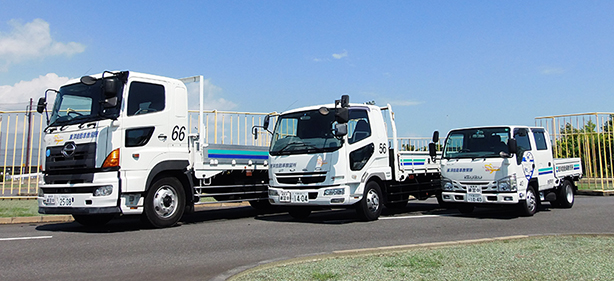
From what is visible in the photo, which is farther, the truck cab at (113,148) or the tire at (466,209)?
the tire at (466,209)

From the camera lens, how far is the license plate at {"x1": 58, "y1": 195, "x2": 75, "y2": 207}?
28.9 feet

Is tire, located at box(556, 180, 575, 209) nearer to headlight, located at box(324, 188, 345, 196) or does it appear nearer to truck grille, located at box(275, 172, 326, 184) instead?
headlight, located at box(324, 188, 345, 196)

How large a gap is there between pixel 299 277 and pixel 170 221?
532cm

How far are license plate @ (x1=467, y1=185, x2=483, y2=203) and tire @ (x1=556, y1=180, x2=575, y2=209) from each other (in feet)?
11.6

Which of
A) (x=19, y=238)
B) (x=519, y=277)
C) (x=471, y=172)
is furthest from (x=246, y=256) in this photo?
(x=471, y=172)

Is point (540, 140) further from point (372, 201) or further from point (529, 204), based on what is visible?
point (372, 201)

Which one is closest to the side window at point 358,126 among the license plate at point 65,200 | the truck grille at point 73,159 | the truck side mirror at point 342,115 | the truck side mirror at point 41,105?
Result: the truck side mirror at point 342,115

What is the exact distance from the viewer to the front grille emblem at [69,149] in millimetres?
8875

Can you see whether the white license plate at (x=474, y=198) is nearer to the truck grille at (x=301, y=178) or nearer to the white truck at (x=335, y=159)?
the white truck at (x=335, y=159)

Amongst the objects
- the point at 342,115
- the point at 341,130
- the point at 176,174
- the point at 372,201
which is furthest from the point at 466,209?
the point at 176,174

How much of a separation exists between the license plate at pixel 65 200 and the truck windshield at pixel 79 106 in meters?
1.38

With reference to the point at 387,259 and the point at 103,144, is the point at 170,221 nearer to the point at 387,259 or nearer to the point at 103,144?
the point at 103,144

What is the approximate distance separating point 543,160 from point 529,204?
1.53 meters

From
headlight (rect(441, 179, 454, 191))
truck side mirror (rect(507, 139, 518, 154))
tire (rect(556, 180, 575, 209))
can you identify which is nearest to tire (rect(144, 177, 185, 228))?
headlight (rect(441, 179, 454, 191))
